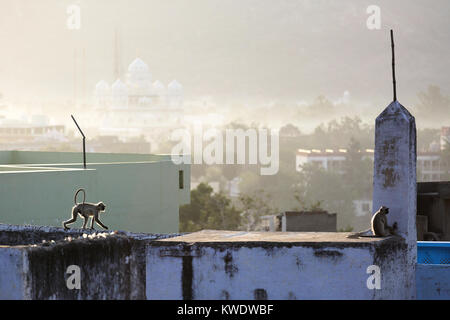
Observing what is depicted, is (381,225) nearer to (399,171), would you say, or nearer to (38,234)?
(399,171)

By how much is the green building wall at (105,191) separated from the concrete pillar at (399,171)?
8511mm

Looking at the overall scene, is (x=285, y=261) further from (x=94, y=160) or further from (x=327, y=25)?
(x=327, y=25)

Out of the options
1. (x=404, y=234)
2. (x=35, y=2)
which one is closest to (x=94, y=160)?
(x=404, y=234)

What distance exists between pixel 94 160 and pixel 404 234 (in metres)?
17.5

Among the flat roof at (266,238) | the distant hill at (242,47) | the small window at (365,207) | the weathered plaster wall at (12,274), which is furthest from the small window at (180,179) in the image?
the distant hill at (242,47)

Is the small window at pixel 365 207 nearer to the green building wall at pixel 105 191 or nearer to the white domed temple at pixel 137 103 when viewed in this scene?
the white domed temple at pixel 137 103

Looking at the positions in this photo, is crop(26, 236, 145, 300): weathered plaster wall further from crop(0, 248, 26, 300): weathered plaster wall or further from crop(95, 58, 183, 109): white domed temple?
crop(95, 58, 183, 109): white domed temple

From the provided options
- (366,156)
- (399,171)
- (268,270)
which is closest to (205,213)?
(399,171)

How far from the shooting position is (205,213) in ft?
141

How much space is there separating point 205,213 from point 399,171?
114 ft

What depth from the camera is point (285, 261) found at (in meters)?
7.70

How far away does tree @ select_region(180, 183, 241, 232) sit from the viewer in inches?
1708

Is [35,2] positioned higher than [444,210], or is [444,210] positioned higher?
[35,2]

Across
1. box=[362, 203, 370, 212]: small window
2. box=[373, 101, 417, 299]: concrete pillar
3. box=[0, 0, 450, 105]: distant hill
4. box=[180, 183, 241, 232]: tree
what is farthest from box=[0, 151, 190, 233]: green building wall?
box=[0, 0, 450, 105]: distant hill
